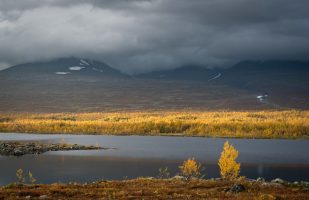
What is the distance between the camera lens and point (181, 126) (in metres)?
108

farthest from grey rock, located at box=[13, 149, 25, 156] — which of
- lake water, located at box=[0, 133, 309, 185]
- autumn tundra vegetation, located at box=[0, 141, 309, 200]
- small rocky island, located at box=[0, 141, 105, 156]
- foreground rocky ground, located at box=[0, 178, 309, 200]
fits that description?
foreground rocky ground, located at box=[0, 178, 309, 200]

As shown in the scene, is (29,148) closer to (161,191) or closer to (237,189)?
(161,191)

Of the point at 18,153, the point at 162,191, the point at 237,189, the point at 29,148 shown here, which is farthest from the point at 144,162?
the point at 237,189

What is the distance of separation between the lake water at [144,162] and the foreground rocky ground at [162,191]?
37.2 feet

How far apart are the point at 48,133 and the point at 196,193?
8230 centimetres

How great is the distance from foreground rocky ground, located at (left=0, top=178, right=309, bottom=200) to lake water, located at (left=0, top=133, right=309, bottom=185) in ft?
37.2

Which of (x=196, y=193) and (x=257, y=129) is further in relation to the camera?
(x=257, y=129)

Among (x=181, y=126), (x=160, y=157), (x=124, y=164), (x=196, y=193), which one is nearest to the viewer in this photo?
(x=196, y=193)

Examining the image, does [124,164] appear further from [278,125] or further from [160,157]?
[278,125]

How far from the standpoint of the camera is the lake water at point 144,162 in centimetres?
4647

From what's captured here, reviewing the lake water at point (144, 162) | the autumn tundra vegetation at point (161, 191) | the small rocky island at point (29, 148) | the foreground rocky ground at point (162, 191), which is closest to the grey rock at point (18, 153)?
the small rocky island at point (29, 148)


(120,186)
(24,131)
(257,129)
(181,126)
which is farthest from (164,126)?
(120,186)

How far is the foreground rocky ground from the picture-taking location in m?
27.1

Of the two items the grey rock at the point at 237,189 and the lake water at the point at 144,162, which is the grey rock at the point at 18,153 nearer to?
the lake water at the point at 144,162
